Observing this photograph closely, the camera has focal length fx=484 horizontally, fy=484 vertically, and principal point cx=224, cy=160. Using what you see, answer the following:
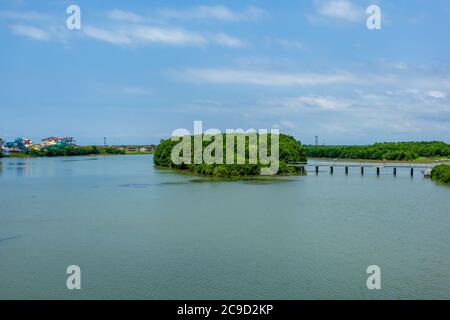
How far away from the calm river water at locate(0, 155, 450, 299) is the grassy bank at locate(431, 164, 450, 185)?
1004cm

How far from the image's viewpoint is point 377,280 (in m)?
13.6

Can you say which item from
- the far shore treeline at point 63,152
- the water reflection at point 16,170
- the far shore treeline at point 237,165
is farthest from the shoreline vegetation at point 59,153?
the far shore treeline at point 237,165

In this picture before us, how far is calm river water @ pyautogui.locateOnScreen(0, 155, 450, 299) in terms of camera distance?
43.3 feet

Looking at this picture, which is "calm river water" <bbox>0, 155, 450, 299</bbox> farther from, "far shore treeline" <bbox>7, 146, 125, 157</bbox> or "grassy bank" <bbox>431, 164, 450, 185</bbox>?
"far shore treeline" <bbox>7, 146, 125, 157</bbox>

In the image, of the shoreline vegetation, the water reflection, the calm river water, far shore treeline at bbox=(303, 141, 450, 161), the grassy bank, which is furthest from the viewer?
the shoreline vegetation

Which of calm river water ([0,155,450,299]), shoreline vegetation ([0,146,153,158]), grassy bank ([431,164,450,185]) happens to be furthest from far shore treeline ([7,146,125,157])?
grassy bank ([431,164,450,185])

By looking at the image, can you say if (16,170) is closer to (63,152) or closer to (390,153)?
(63,152)

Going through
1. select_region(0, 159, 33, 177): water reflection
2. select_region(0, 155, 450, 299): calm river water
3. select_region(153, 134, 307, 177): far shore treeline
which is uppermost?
select_region(153, 134, 307, 177): far shore treeline

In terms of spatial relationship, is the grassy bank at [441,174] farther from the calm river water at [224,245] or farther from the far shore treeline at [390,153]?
the far shore treeline at [390,153]

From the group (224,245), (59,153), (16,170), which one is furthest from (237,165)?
(59,153)

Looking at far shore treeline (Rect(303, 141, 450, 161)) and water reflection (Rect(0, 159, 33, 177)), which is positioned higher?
far shore treeline (Rect(303, 141, 450, 161))

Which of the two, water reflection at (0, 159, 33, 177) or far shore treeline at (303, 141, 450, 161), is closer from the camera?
water reflection at (0, 159, 33, 177)

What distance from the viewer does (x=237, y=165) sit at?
155ft
